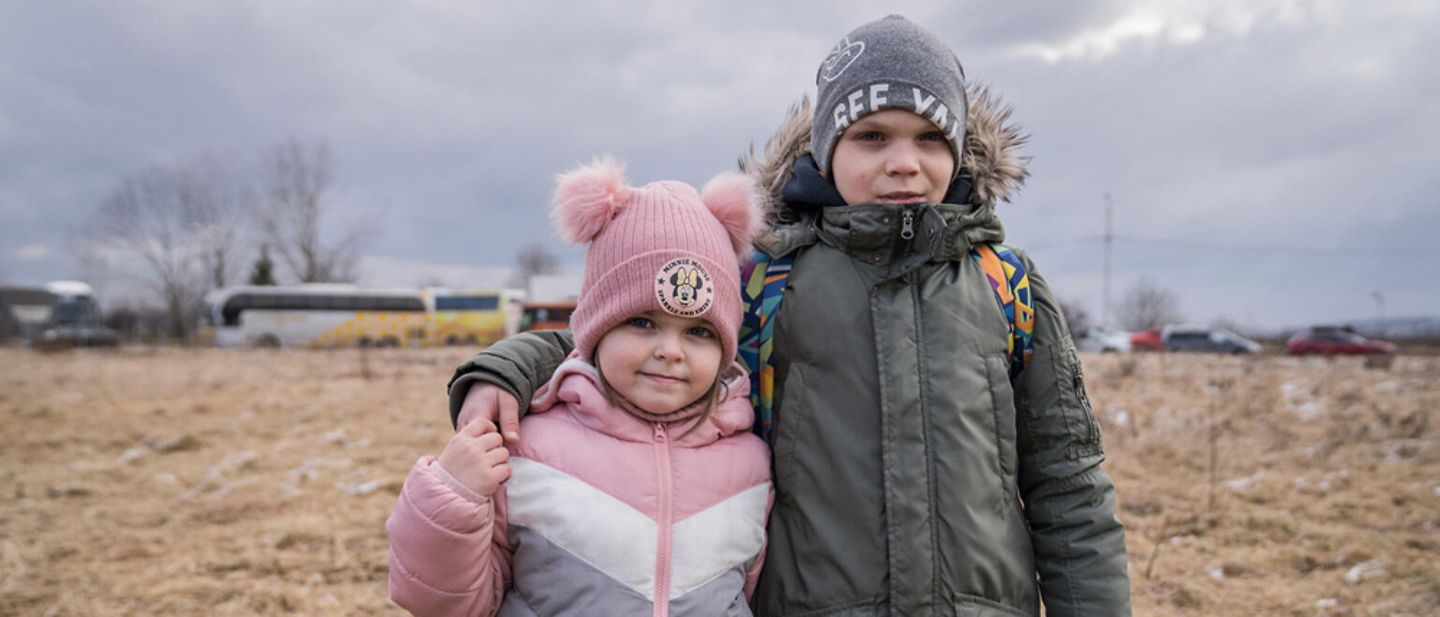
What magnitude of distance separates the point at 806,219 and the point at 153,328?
45633mm

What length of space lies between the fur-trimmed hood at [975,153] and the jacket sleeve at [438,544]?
0.87m

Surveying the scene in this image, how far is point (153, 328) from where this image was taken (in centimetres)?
3775

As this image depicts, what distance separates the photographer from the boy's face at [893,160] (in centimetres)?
153

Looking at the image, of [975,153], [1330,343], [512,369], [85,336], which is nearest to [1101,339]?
[1330,343]

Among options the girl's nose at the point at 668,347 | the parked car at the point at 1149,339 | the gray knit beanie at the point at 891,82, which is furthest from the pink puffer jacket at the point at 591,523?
the parked car at the point at 1149,339

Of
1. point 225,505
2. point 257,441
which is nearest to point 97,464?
point 257,441

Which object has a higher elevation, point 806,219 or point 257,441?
point 806,219

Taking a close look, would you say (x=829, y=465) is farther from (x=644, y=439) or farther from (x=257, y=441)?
(x=257, y=441)

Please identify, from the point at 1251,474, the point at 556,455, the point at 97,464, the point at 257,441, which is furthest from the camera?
the point at 257,441

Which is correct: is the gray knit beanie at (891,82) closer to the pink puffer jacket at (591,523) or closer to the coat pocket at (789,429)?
the coat pocket at (789,429)

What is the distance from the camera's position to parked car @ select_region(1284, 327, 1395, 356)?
20734 mm

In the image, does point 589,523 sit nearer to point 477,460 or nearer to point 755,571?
point 477,460

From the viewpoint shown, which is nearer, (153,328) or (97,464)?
(97,464)

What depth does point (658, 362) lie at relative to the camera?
55.7 inches
